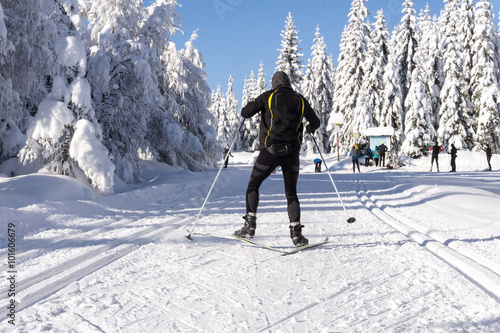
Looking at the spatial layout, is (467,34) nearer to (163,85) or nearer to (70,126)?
(163,85)

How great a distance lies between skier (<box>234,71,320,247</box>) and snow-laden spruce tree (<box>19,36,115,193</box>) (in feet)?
18.9

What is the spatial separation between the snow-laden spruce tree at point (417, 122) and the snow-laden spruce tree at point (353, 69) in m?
5.03

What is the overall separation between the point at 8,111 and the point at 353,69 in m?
38.3

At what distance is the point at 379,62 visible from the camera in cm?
3812

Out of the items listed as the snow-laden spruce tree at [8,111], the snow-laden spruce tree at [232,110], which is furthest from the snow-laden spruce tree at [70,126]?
the snow-laden spruce tree at [232,110]

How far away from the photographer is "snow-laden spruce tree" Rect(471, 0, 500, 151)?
3350cm

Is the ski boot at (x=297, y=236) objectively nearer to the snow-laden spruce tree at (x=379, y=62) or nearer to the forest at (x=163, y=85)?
the forest at (x=163, y=85)

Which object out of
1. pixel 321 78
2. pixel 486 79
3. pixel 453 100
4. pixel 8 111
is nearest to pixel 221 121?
pixel 321 78

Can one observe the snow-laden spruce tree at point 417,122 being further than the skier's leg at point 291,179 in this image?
Yes

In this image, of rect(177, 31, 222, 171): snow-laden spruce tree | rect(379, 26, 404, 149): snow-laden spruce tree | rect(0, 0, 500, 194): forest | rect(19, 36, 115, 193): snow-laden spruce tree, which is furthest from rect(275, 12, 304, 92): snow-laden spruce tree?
rect(19, 36, 115, 193): snow-laden spruce tree

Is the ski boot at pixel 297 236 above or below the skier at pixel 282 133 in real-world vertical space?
below

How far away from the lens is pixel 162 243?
15.1 feet

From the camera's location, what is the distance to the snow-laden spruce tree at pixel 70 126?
891 centimetres

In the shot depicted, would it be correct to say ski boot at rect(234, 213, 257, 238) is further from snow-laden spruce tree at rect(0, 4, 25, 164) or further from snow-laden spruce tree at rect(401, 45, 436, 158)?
snow-laden spruce tree at rect(401, 45, 436, 158)
